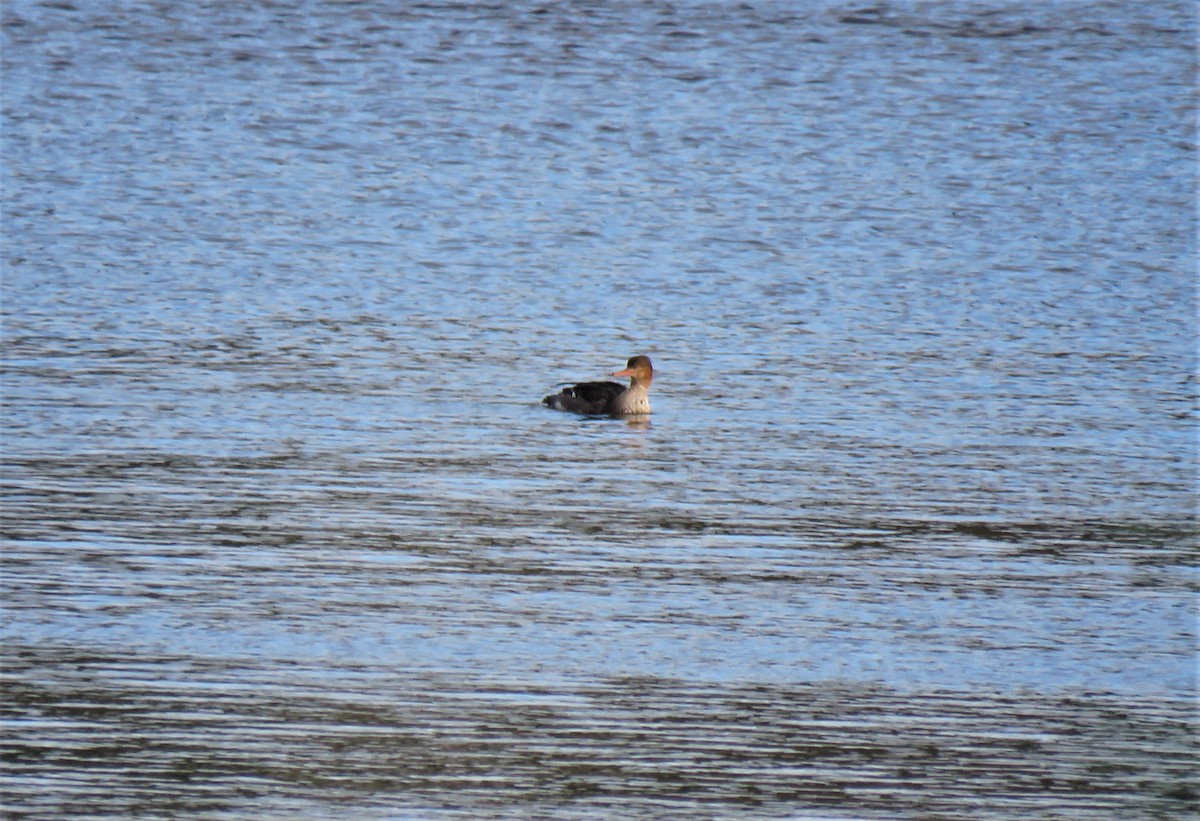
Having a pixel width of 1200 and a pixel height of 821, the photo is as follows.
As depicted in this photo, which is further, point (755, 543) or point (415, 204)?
point (415, 204)

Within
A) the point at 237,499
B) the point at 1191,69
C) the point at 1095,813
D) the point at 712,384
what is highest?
the point at 1095,813

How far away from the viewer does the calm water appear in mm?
8531

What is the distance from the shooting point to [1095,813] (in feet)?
26.2

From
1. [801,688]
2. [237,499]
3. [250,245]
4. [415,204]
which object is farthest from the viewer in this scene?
[415,204]

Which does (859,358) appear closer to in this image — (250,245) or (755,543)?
(755,543)

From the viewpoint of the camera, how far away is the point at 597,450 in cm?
1496

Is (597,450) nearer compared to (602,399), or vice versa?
(597,450)

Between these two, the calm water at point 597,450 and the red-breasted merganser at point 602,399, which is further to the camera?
the red-breasted merganser at point 602,399

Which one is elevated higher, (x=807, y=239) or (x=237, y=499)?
(x=237, y=499)

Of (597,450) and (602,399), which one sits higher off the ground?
(597,450)

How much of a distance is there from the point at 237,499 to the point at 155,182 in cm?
1445

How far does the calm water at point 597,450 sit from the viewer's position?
28.0 feet

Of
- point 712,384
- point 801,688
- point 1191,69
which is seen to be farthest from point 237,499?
Answer: point 1191,69

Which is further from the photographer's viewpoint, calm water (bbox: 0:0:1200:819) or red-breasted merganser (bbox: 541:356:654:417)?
red-breasted merganser (bbox: 541:356:654:417)
